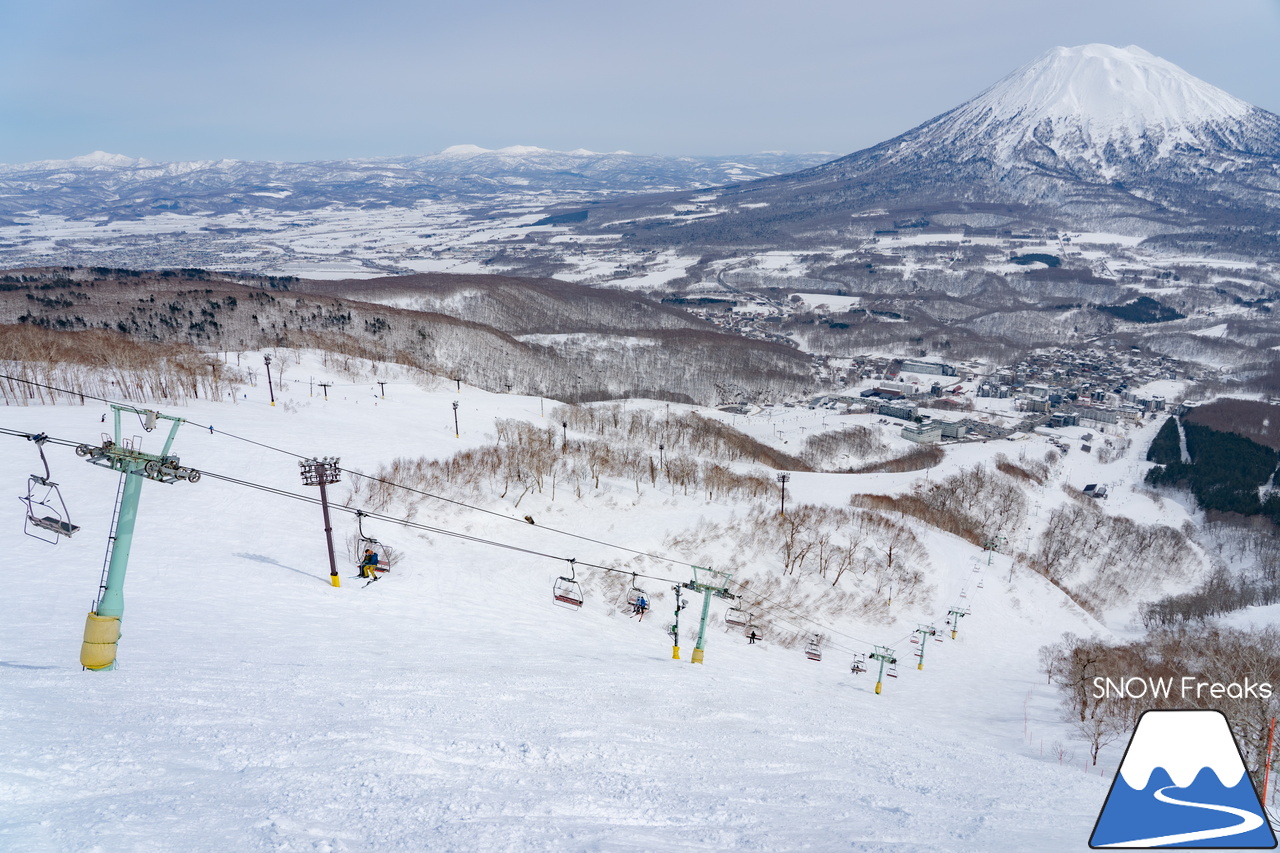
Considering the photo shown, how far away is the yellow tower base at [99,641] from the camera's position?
12047 mm

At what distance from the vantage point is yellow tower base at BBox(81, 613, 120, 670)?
39.5 feet

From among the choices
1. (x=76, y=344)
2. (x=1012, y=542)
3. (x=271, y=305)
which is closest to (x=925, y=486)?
(x=1012, y=542)

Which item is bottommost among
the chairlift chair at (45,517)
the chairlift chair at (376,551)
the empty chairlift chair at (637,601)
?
the empty chairlift chair at (637,601)

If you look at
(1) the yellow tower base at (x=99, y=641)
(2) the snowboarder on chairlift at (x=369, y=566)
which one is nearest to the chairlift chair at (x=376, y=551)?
(2) the snowboarder on chairlift at (x=369, y=566)

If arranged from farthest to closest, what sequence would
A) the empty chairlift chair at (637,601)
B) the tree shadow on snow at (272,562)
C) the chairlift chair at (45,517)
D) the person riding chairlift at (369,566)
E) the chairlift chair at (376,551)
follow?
the empty chairlift chair at (637,601) → the chairlift chair at (376,551) → the person riding chairlift at (369,566) → the tree shadow on snow at (272,562) → the chairlift chair at (45,517)

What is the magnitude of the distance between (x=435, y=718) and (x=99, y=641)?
261 inches

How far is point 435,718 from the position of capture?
472 inches

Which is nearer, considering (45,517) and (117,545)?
(117,545)

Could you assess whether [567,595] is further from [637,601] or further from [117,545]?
[117,545]

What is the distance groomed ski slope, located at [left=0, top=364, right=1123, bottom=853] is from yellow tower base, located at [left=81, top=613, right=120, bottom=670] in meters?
0.35

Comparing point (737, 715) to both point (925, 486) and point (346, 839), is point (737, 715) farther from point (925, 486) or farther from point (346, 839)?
point (925, 486)

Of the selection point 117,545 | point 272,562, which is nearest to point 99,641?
Result: point 117,545

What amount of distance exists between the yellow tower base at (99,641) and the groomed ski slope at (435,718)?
0.35m

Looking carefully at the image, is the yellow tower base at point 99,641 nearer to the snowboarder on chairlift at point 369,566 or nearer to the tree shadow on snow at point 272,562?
the tree shadow on snow at point 272,562
